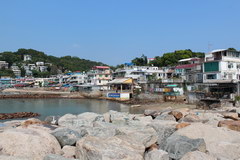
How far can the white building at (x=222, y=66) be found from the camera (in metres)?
35.2

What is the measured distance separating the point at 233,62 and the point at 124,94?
22.5m

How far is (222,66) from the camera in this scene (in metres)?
35.1

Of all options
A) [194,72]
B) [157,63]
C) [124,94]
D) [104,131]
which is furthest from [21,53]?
[104,131]

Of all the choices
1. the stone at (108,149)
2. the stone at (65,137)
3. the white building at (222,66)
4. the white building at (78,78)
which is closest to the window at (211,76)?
the white building at (222,66)

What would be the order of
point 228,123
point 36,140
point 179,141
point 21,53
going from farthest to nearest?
1. point 21,53
2. point 228,123
3. point 179,141
4. point 36,140

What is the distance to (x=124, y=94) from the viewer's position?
164 feet

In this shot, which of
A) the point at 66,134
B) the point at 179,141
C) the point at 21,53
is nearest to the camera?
the point at 179,141

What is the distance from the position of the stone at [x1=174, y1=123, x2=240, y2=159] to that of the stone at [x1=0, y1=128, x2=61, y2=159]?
509 cm

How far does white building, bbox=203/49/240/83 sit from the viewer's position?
35.2 m

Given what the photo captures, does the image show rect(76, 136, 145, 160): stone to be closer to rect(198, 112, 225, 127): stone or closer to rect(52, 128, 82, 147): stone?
rect(52, 128, 82, 147): stone

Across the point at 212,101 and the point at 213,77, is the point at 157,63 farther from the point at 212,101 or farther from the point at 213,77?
the point at 212,101

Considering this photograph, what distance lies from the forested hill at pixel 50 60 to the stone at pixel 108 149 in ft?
423

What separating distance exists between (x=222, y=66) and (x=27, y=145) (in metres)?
33.7

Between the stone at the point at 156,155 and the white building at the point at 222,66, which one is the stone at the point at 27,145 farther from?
the white building at the point at 222,66
